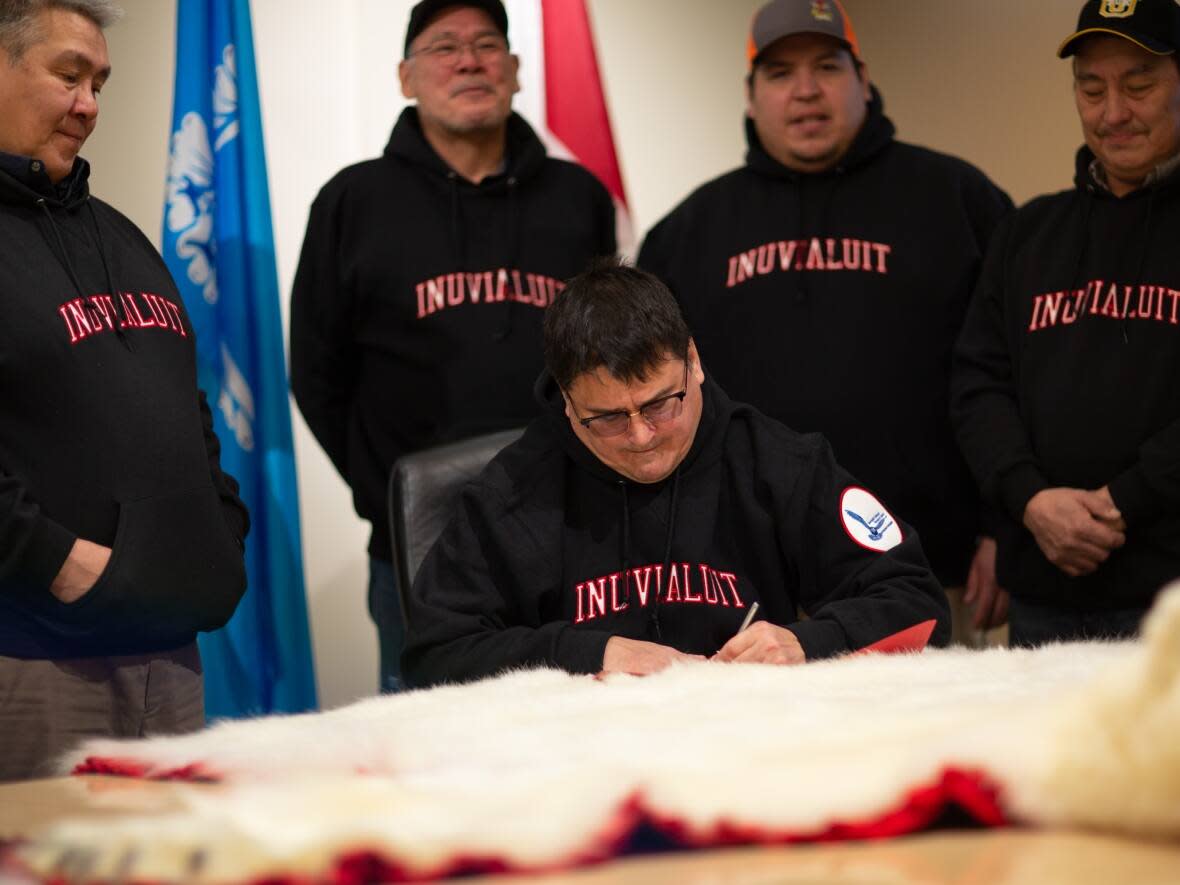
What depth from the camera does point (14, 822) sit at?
100 cm

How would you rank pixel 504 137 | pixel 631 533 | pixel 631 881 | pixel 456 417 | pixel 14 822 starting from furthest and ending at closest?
pixel 504 137 < pixel 456 417 < pixel 631 533 < pixel 14 822 < pixel 631 881

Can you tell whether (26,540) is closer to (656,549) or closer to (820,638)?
(656,549)

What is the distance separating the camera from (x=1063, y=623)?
8.48ft

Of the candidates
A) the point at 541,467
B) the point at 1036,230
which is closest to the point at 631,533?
the point at 541,467

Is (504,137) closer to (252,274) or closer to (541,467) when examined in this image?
(252,274)

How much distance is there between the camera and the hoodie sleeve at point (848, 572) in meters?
1.85

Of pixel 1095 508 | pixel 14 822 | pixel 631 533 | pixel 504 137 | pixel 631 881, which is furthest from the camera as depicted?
pixel 504 137

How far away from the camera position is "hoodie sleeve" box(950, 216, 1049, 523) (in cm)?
256

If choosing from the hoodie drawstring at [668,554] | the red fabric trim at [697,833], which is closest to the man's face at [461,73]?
the hoodie drawstring at [668,554]

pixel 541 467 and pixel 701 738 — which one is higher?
pixel 541 467

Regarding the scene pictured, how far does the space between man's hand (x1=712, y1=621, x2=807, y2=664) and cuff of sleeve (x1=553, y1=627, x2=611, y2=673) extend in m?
0.16

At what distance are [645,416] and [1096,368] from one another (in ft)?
3.33

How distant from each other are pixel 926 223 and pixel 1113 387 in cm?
57

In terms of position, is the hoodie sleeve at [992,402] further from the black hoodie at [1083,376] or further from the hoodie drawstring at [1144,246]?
the hoodie drawstring at [1144,246]
